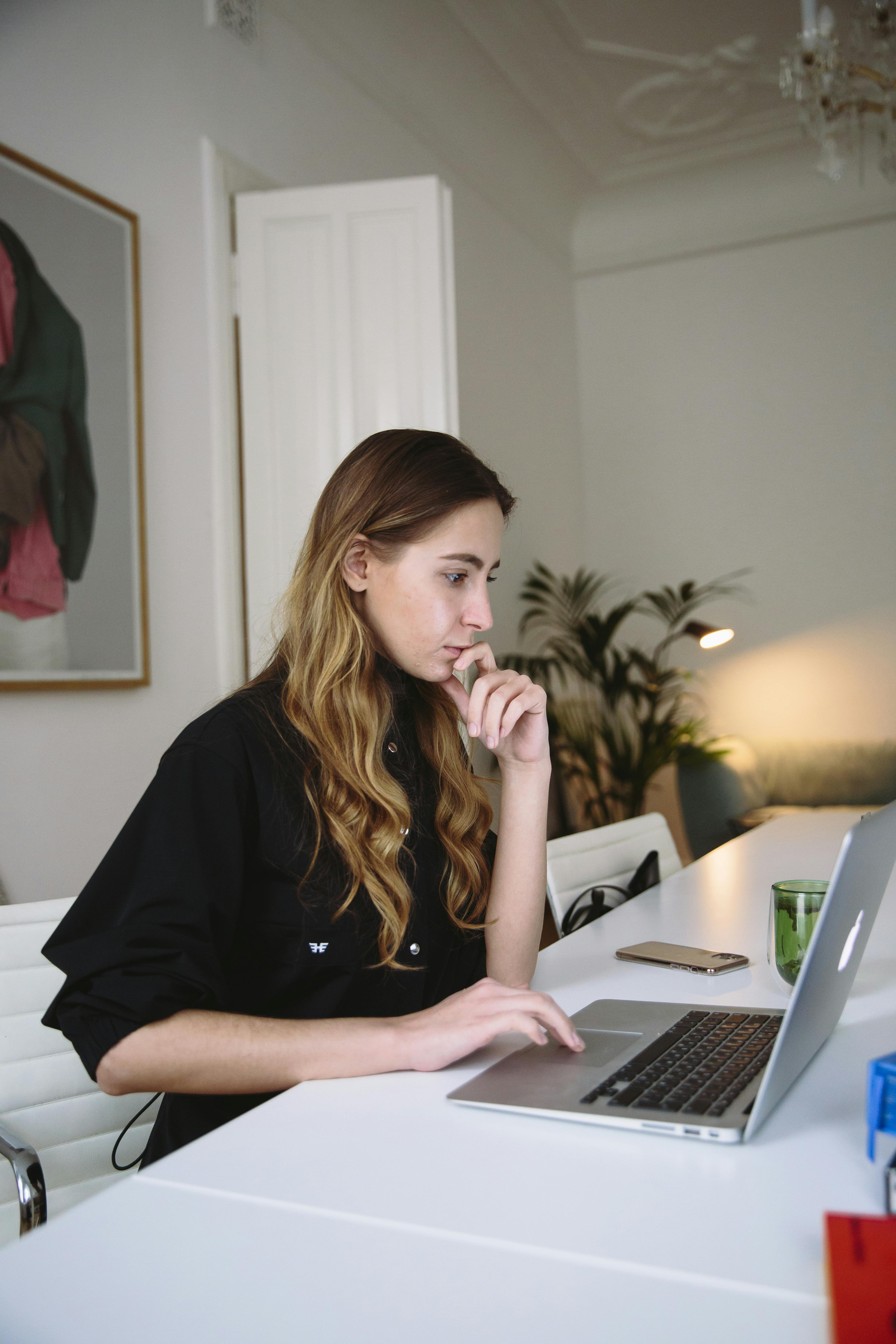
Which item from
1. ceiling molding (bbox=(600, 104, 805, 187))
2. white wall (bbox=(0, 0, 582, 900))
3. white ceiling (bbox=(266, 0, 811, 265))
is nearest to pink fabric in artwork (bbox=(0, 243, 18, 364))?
white wall (bbox=(0, 0, 582, 900))

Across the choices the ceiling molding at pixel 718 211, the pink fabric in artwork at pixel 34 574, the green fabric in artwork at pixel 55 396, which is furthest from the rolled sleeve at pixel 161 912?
the ceiling molding at pixel 718 211

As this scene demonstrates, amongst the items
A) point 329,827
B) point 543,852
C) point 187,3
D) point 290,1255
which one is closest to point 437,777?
point 543,852

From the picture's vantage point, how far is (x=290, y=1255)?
2.12 feet

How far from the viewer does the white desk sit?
1.90 feet

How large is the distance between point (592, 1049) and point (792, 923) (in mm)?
338

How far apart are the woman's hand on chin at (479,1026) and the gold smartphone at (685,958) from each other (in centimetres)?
39

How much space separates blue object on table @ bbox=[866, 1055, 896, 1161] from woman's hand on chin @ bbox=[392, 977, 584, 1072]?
28 cm

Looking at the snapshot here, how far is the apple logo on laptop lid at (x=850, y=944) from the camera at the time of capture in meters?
0.90

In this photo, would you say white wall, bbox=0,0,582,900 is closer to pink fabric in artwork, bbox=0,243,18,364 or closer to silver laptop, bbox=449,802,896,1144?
pink fabric in artwork, bbox=0,243,18,364

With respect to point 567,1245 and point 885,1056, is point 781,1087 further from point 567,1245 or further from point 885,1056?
point 567,1245

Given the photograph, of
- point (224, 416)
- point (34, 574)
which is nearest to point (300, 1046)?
point (34, 574)

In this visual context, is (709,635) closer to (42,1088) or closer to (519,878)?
(519,878)

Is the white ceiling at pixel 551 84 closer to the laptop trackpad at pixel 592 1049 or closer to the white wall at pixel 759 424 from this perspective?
the white wall at pixel 759 424

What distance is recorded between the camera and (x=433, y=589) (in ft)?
4.43
